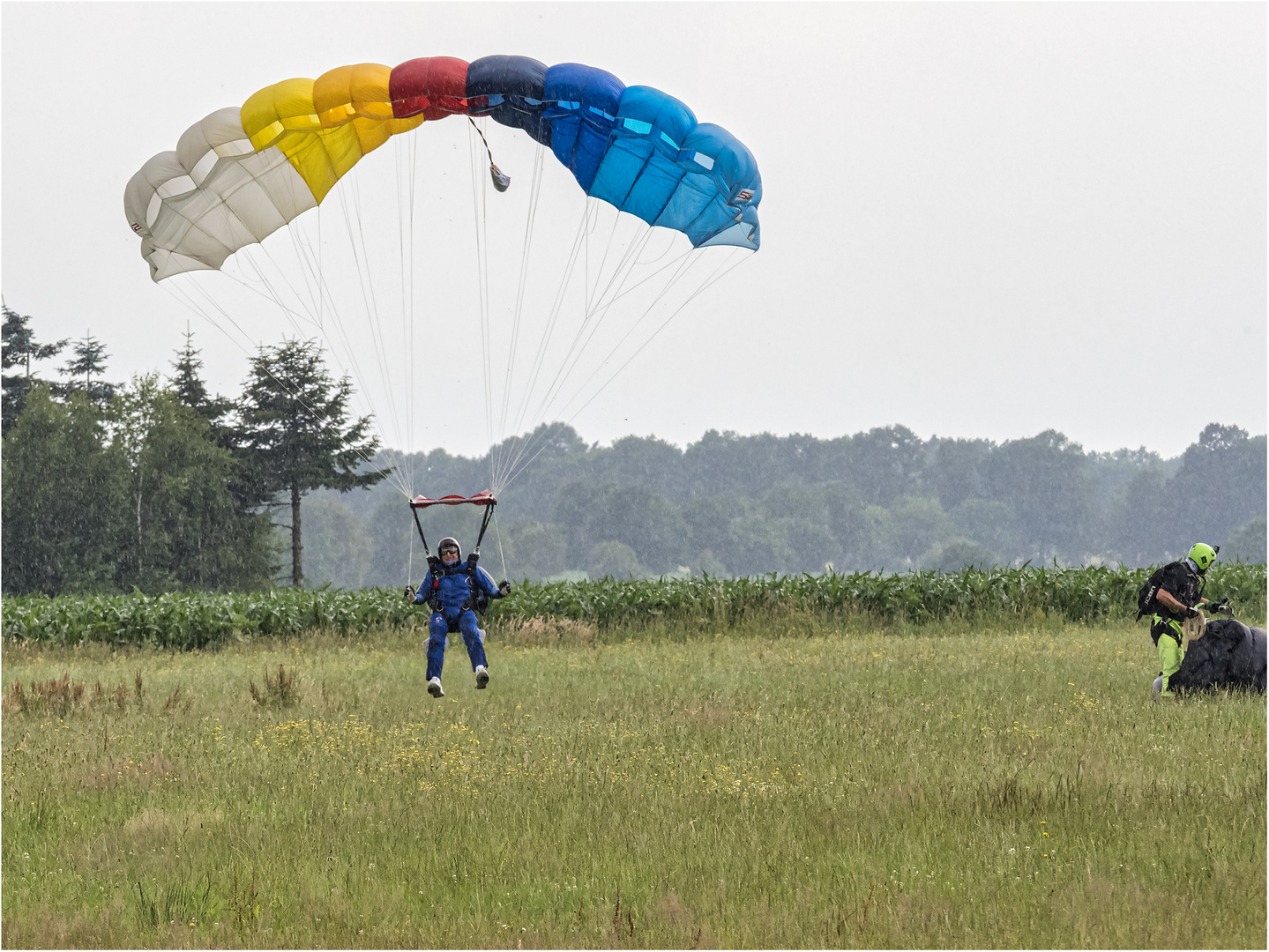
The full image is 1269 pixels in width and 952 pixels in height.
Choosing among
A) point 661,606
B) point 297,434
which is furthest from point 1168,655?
point 297,434

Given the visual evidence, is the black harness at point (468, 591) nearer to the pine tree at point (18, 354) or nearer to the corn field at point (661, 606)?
the corn field at point (661, 606)

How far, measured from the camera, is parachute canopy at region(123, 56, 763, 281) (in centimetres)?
1165

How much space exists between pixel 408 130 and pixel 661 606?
1217 cm

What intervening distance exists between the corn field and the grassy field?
843 centimetres

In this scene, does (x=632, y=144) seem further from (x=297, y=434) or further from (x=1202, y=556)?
(x=297, y=434)

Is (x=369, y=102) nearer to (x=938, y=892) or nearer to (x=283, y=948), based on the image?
(x=283, y=948)

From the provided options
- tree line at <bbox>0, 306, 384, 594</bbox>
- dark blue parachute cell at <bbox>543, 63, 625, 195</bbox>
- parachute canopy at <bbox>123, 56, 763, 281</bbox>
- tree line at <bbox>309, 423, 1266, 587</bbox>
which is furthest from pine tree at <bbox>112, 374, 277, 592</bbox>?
tree line at <bbox>309, 423, 1266, 587</bbox>

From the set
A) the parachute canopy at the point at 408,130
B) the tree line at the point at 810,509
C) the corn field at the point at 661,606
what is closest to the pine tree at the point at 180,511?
the corn field at the point at 661,606

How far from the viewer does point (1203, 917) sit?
5.58 meters

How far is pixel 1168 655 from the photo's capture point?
11.5m

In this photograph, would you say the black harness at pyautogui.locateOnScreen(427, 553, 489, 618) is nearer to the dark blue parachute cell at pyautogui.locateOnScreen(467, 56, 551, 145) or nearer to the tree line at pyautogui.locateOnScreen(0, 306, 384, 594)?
the dark blue parachute cell at pyautogui.locateOnScreen(467, 56, 551, 145)

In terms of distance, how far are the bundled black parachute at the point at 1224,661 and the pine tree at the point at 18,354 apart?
173 feet

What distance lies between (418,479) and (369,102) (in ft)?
437

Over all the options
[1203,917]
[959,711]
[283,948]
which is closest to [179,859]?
[283,948]
